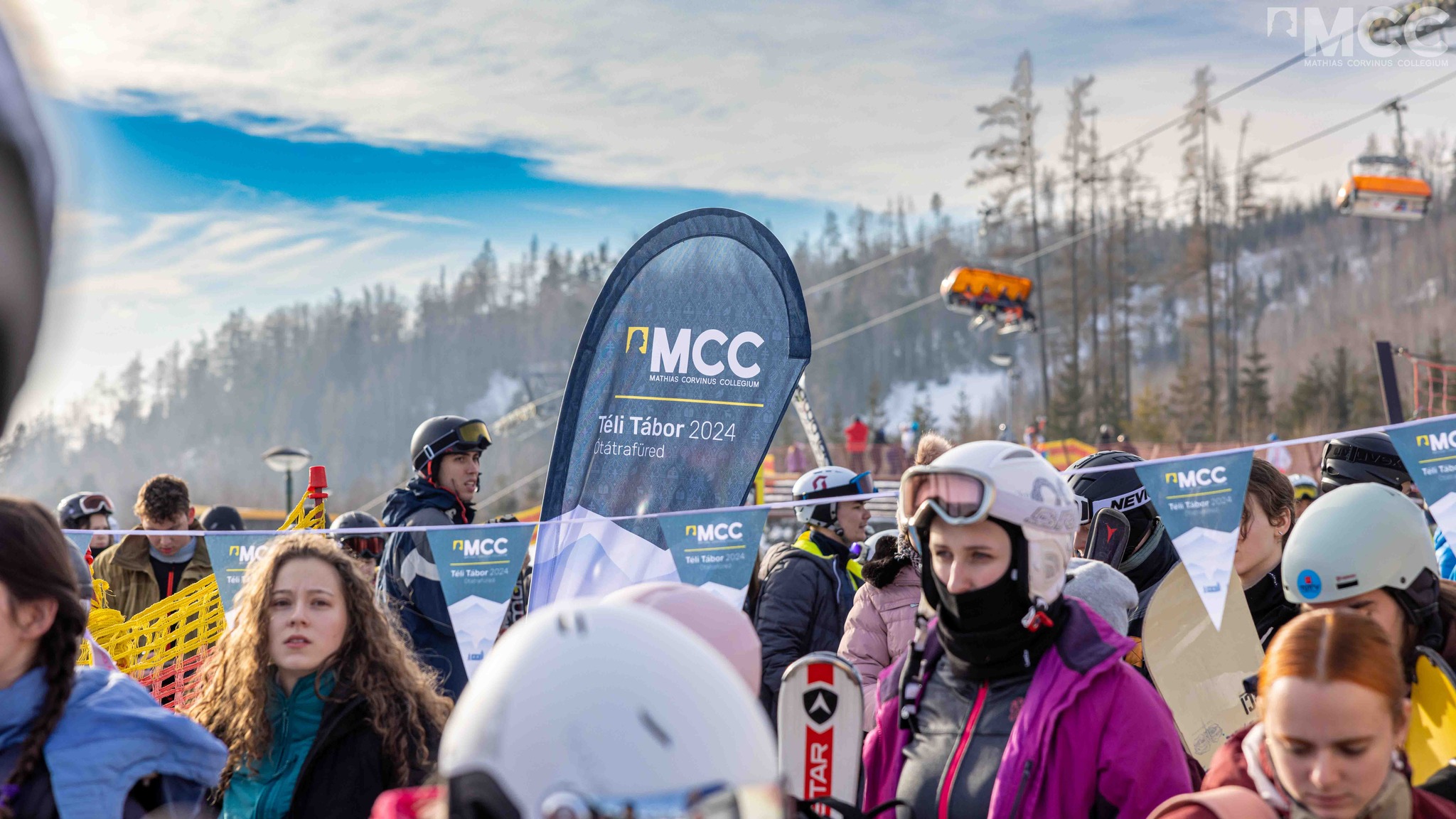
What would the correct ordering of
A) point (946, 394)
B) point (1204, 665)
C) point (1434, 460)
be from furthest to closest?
point (946, 394)
point (1434, 460)
point (1204, 665)

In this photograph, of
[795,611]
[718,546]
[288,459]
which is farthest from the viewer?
[288,459]

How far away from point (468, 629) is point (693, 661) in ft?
13.5

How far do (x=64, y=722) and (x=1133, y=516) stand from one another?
3.95 metres

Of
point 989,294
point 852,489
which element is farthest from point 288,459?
point 989,294

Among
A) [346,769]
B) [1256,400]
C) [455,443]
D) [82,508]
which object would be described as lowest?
[346,769]

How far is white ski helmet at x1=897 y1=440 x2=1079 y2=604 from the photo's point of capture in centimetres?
273

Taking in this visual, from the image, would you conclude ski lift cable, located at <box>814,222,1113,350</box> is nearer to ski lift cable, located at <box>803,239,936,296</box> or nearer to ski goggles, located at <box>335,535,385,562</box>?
ski lift cable, located at <box>803,239,936,296</box>

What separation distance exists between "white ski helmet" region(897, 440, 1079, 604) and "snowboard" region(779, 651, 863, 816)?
0.43 m

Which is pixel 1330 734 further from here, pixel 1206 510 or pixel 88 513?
pixel 88 513

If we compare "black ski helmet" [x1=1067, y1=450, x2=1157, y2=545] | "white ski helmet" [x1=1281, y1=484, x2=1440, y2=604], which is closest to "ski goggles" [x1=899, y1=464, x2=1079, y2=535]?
"white ski helmet" [x1=1281, y1=484, x2=1440, y2=604]

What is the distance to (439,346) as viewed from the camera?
113000 millimetres

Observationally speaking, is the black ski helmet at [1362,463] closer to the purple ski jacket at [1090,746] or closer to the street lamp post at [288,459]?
the purple ski jacket at [1090,746]

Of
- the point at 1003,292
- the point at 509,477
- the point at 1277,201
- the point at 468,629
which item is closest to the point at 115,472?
the point at 509,477

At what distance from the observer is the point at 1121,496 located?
16.2ft
